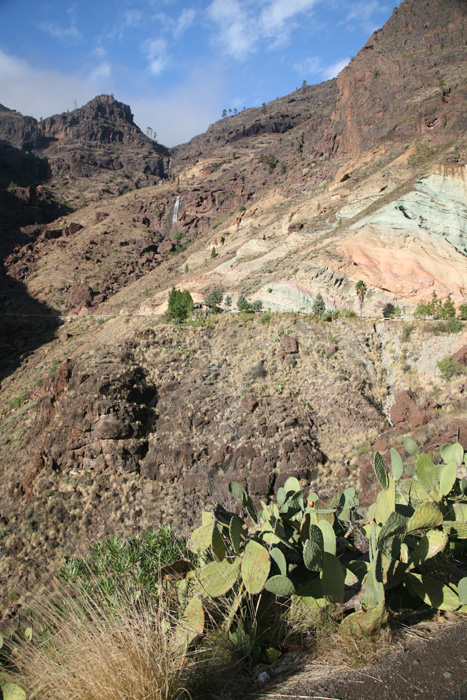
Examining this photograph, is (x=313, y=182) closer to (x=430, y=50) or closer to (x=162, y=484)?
(x=430, y=50)

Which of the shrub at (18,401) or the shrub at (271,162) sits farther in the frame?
the shrub at (271,162)

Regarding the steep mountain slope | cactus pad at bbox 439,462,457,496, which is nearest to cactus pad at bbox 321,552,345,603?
cactus pad at bbox 439,462,457,496

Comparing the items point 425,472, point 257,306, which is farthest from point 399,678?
point 257,306

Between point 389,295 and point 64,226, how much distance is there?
2111 inches

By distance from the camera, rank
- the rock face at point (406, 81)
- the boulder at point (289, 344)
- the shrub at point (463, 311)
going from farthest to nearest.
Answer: the rock face at point (406, 81), the shrub at point (463, 311), the boulder at point (289, 344)

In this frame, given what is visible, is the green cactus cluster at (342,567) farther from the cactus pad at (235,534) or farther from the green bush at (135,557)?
the green bush at (135,557)

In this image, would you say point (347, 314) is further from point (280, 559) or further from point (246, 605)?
point (246, 605)

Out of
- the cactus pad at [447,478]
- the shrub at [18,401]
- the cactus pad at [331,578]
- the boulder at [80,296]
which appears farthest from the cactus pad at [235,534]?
the boulder at [80,296]

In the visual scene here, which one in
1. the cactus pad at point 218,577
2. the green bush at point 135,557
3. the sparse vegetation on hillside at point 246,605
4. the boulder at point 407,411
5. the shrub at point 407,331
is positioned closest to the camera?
the sparse vegetation on hillside at point 246,605

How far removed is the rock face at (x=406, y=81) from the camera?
40253 mm

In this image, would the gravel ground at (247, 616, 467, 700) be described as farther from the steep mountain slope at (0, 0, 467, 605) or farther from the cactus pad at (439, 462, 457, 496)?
the steep mountain slope at (0, 0, 467, 605)

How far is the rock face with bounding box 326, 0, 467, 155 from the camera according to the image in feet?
132

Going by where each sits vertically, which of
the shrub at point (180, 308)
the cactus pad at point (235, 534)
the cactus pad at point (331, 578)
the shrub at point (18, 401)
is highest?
the shrub at point (180, 308)

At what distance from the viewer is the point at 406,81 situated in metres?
47.3
